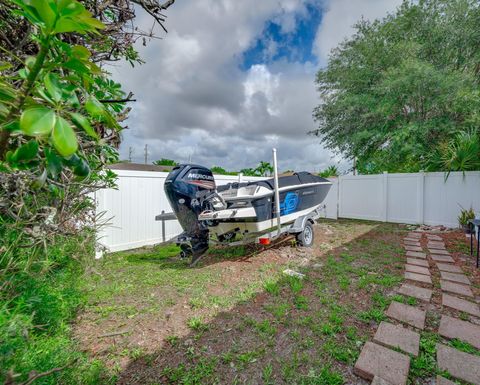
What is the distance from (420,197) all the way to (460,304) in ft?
19.6

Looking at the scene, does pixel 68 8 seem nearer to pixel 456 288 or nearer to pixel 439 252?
pixel 456 288

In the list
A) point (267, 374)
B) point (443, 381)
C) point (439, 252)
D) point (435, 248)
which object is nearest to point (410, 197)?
point (435, 248)

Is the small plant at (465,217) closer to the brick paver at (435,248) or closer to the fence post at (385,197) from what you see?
the brick paver at (435,248)

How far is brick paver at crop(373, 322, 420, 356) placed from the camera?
6.68ft

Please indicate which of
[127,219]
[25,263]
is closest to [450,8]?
[127,219]

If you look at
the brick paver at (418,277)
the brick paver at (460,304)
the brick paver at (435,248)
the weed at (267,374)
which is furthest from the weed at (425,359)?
the brick paver at (435,248)

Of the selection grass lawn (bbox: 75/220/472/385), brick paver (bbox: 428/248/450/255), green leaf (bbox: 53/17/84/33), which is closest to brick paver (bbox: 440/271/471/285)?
grass lawn (bbox: 75/220/472/385)

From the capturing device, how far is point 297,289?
3111 millimetres

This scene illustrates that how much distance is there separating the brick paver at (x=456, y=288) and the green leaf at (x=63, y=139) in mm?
4250

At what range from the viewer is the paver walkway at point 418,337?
5.76 ft

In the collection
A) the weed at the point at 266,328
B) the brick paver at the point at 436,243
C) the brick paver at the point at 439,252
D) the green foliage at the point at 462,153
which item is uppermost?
the green foliage at the point at 462,153

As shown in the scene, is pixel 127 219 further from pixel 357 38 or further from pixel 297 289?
pixel 357 38

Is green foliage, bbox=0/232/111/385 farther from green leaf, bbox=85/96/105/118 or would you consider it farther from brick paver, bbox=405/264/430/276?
brick paver, bbox=405/264/430/276

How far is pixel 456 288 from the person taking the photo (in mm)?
3119
